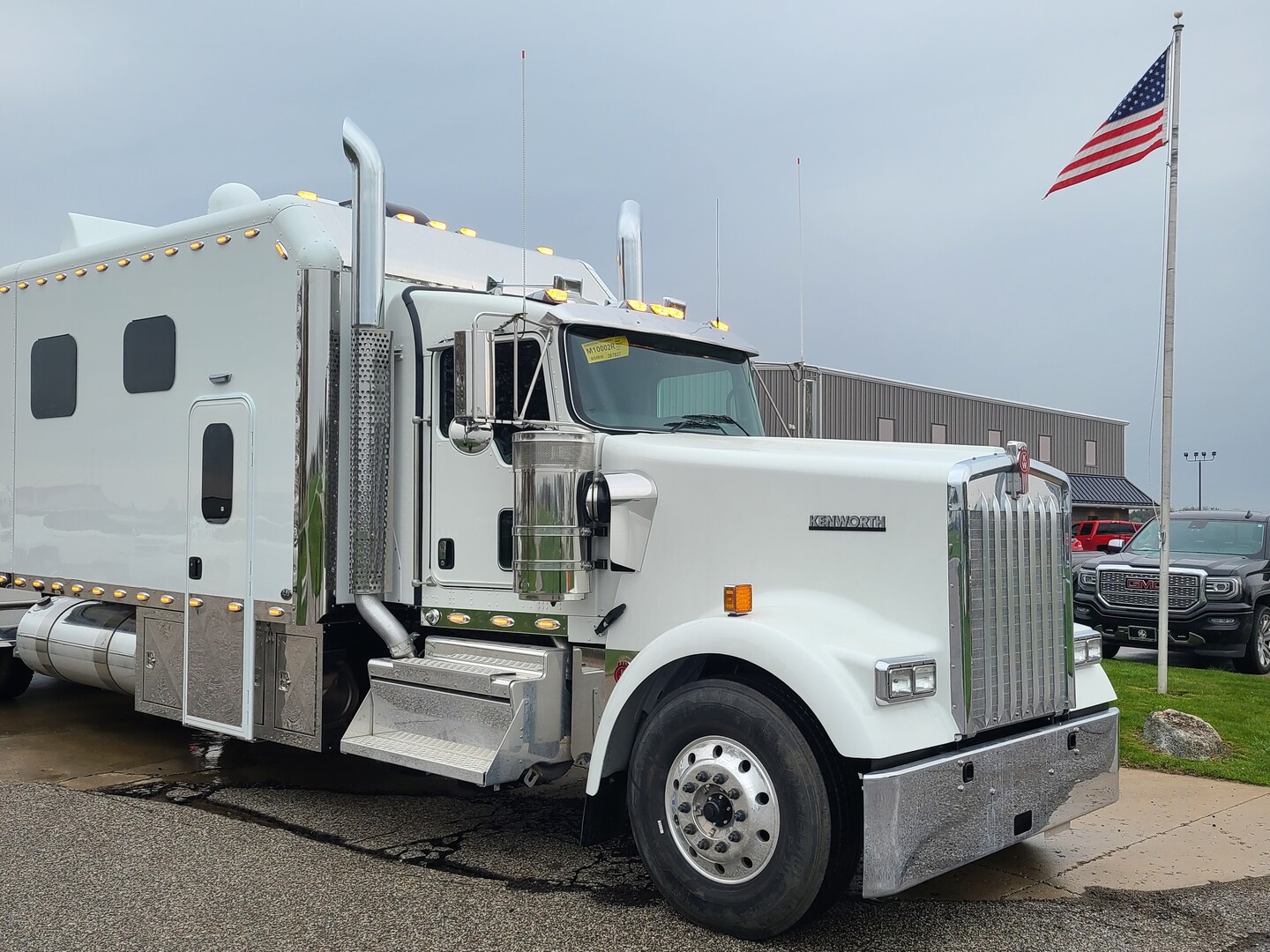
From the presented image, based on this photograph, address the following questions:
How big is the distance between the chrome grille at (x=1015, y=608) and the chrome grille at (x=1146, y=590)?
7.72 metres

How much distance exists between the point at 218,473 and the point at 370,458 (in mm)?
1162

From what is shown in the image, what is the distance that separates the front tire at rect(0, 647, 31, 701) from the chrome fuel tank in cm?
94

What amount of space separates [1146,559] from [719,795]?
958 cm

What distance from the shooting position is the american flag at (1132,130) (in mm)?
9750

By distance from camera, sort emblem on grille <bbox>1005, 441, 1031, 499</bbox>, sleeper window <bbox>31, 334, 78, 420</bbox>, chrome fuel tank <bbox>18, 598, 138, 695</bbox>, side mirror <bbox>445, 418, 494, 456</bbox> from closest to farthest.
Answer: emblem on grille <bbox>1005, 441, 1031, 499</bbox> < side mirror <bbox>445, 418, 494, 456</bbox> < chrome fuel tank <bbox>18, 598, 138, 695</bbox> < sleeper window <bbox>31, 334, 78, 420</bbox>

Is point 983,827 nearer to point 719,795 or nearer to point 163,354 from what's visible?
point 719,795

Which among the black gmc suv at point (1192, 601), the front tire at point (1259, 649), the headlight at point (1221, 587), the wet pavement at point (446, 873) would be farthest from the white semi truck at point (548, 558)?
the front tire at point (1259, 649)

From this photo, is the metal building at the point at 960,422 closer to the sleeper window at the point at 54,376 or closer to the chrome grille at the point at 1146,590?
the chrome grille at the point at 1146,590

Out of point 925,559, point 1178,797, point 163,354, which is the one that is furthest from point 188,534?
point 1178,797

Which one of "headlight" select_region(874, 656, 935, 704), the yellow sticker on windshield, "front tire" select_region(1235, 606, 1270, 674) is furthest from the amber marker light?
"front tire" select_region(1235, 606, 1270, 674)

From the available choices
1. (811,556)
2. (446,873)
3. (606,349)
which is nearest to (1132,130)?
(606,349)

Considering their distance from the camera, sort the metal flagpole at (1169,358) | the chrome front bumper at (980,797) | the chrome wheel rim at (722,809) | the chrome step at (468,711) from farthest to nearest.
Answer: the metal flagpole at (1169,358) < the chrome step at (468,711) < the chrome wheel rim at (722,809) < the chrome front bumper at (980,797)

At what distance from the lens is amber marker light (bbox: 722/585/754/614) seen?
15.8ft

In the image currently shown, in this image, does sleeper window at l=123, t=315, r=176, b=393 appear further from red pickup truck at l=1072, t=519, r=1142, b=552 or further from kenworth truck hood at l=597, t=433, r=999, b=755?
red pickup truck at l=1072, t=519, r=1142, b=552
